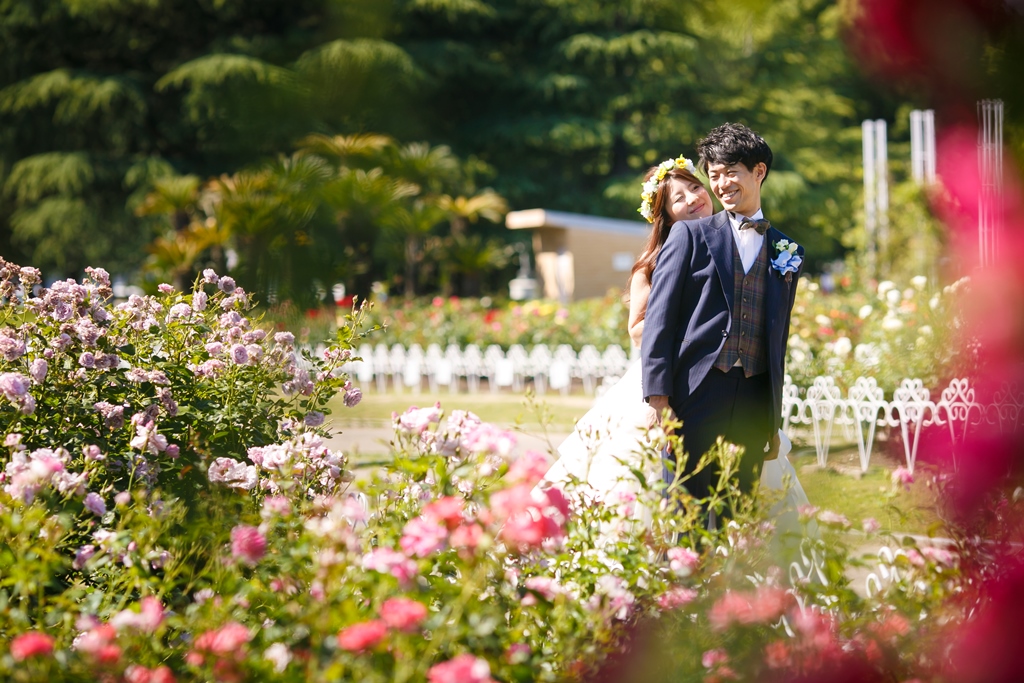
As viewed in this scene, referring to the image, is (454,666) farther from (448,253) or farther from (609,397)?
(448,253)

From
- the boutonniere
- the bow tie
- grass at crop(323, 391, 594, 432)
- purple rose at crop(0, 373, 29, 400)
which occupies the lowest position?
grass at crop(323, 391, 594, 432)

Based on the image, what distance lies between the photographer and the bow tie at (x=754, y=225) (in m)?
2.50

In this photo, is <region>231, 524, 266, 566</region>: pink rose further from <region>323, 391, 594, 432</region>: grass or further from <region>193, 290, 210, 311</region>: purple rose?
<region>323, 391, 594, 432</region>: grass

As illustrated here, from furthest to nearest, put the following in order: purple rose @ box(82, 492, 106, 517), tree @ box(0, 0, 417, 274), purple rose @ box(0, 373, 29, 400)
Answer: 1. purple rose @ box(0, 373, 29, 400)
2. purple rose @ box(82, 492, 106, 517)
3. tree @ box(0, 0, 417, 274)

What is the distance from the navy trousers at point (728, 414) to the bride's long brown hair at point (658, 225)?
45cm

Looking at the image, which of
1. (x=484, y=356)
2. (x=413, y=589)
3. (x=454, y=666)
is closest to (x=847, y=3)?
(x=454, y=666)

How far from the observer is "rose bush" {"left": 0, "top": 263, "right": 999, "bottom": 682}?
1.25 m

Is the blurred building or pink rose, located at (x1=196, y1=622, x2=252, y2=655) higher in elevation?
the blurred building

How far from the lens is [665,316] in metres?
2.47

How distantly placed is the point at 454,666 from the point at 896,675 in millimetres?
668

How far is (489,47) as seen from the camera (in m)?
15.1

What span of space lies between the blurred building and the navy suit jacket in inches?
654

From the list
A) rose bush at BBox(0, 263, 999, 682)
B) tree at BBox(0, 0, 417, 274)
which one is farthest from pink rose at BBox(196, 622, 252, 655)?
tree at BBox(0, 0, 417, 274)

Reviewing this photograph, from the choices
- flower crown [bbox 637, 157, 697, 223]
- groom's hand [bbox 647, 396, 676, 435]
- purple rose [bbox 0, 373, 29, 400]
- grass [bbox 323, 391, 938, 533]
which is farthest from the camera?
flower crown [bbox 637, 157, 697, 223]
